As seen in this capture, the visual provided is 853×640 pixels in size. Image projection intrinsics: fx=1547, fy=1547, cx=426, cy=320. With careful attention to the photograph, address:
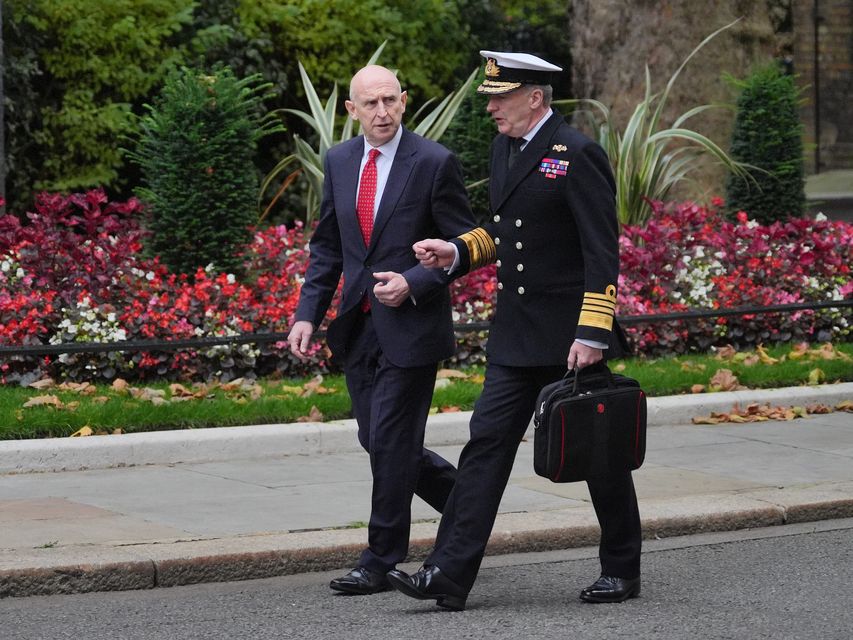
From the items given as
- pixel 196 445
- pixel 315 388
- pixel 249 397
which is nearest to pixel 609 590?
pixel 196 445

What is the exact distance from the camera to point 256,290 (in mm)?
10617

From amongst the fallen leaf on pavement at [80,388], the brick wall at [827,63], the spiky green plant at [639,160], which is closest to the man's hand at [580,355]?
the fallen leaf on pavement at [80,388]

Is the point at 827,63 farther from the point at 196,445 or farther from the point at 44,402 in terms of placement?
the point at 44,402

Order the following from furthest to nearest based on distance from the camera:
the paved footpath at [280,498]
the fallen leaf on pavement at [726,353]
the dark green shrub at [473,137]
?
the dark green shrub at [473,137] → the fallen leaf on pavement at [726,353] → the paved footpath at [280,498]

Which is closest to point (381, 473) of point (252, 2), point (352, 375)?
point (352, 375)

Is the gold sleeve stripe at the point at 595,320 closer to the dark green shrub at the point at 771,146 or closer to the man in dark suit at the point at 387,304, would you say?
the man in dark suit at the point at 387,304

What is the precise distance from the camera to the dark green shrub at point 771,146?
13789 millimetres

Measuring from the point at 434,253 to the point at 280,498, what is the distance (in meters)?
2.17

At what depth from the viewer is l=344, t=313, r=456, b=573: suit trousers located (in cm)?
558

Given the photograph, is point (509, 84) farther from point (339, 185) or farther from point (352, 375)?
point (352, 375)

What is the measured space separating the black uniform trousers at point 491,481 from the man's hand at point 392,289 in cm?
40

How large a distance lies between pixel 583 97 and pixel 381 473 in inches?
404

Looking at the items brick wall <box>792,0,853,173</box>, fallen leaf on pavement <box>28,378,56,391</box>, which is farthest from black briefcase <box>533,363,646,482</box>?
brick wall <box>792,0,853,173</box>

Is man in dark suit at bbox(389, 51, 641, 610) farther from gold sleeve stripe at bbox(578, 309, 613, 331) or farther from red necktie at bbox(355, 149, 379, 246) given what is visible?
red necktie at bbox(355, 149, 379, 246)
